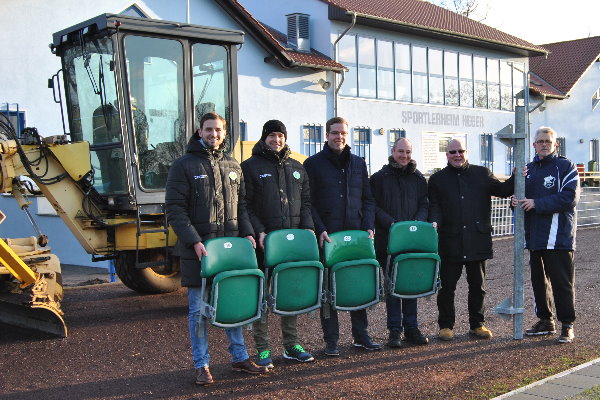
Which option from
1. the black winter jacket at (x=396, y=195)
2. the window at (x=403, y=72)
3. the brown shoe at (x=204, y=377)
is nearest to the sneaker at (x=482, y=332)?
the black winter jacket at (x=396, y=195)

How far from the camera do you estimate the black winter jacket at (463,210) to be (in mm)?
7242

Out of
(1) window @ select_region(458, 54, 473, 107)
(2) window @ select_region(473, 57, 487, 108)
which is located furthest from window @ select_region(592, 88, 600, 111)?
(1) window @ select_region(458, 54, 473, 107)

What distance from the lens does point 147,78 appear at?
8.71m

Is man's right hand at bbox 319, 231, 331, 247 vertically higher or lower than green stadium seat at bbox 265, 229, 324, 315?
higher

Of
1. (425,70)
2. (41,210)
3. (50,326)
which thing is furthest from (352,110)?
(50,326)

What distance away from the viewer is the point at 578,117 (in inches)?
1425

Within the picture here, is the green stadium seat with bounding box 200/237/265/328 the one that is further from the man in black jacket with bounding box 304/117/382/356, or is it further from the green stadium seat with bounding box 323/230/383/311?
the man in black jacket with bounding box 304/117/382/356

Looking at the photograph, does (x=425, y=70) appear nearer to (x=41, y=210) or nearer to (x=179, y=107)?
(x=41, y=210)

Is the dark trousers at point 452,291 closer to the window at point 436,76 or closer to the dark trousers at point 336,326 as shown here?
the dark trousers at point 336,326

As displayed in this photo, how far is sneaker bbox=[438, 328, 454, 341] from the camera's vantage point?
7.25m

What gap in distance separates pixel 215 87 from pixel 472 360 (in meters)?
4.65

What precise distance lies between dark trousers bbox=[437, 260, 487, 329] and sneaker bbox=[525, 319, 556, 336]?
54 cm

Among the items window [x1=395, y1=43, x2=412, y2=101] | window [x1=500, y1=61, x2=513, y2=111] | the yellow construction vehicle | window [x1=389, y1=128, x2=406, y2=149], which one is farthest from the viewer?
window [x1=500, y1=61, x2=513, y2=111]

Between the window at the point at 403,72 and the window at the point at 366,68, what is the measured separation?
124 centimetres
